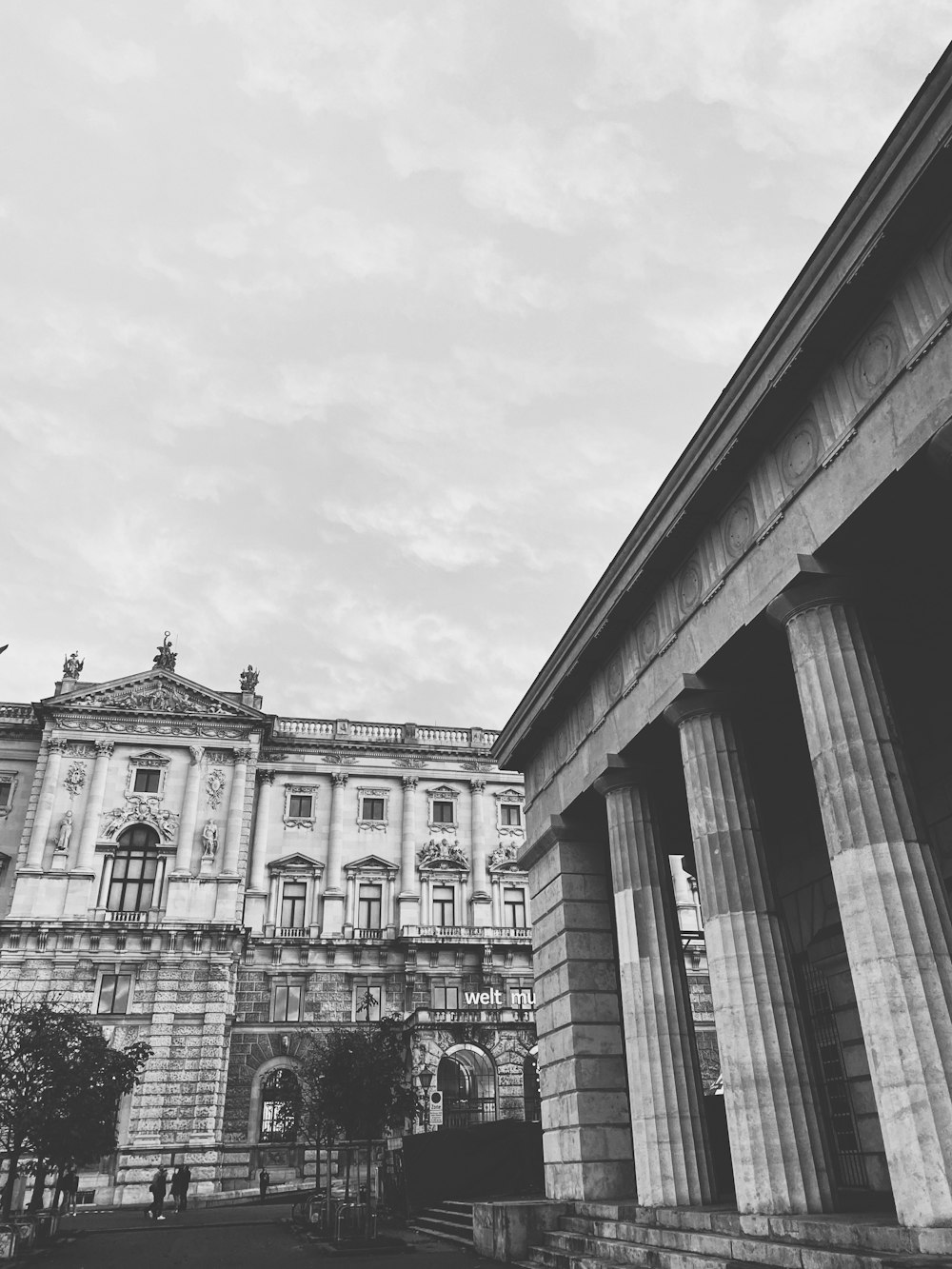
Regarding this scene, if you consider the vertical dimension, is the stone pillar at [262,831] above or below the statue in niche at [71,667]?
below

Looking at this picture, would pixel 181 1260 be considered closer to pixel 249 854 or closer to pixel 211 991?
pixel 211 991

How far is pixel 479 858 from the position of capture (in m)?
58.1

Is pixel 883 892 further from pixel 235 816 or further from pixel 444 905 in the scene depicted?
pixel 444 905

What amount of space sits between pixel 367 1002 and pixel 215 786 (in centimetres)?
1523

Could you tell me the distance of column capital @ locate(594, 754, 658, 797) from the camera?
17.2 m

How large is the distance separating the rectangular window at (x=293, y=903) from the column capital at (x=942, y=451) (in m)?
49.9

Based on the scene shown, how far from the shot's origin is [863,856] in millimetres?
10945

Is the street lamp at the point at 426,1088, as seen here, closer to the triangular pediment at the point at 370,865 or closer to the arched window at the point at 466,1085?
the arched window at the point at 466,1085

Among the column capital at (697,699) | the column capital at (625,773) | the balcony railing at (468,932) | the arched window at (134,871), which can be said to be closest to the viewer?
the column capital at (697,699)

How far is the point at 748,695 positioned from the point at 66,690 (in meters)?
51.1

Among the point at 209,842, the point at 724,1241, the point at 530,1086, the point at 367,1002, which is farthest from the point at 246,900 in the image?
the point at 724,1241

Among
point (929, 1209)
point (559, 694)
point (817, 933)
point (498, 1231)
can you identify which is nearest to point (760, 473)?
point (559, 694)

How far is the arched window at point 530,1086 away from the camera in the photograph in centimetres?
4759

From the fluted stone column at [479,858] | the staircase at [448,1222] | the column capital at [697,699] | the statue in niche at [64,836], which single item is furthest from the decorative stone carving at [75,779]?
the column capital at [697,699]
